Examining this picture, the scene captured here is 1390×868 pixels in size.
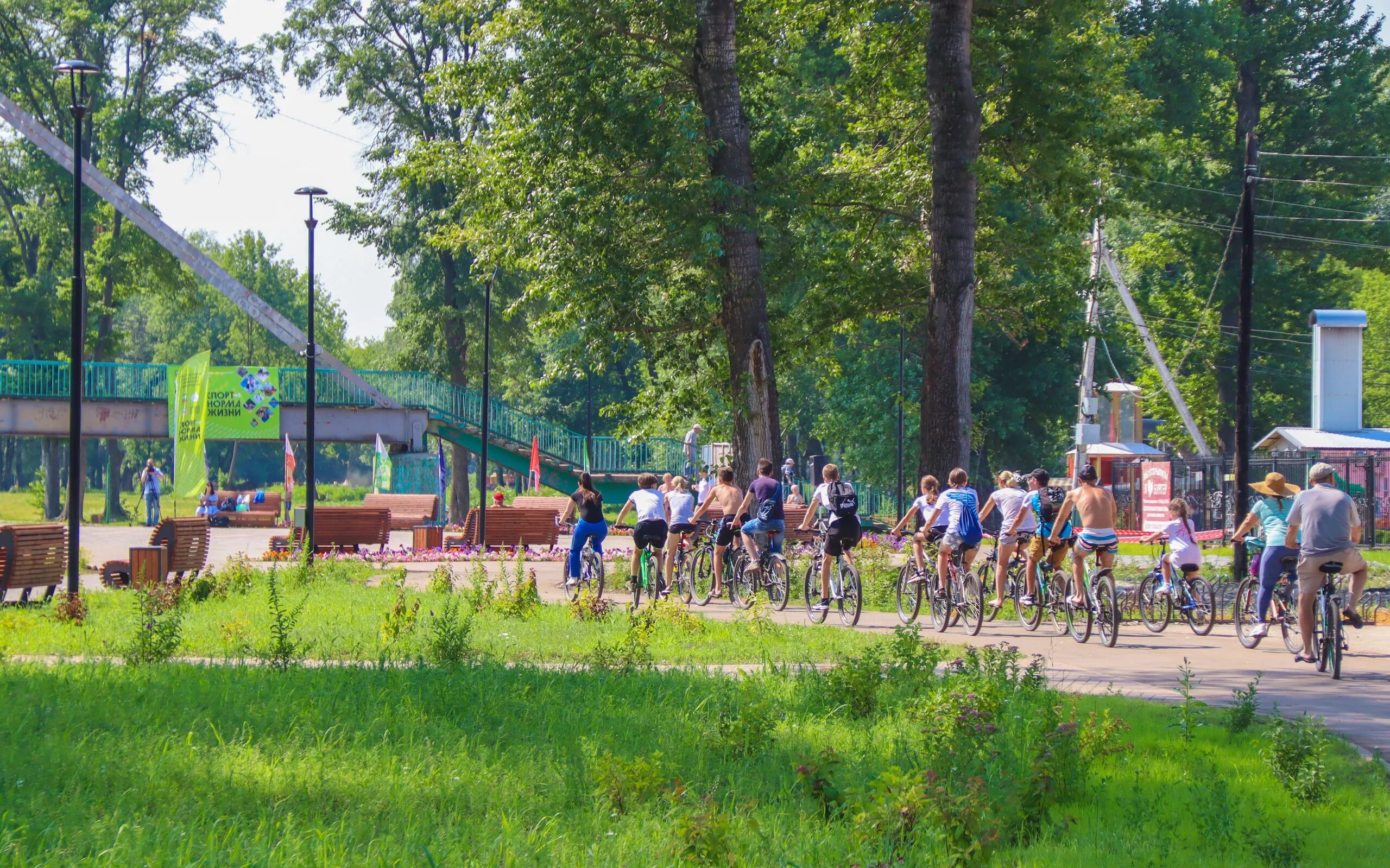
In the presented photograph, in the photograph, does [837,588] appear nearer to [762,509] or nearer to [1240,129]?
[762,509]

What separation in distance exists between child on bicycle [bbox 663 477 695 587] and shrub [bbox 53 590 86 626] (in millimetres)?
7427

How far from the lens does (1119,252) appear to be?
5338 cm

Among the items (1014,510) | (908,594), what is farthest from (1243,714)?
(908,594)

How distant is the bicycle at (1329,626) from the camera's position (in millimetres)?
12328

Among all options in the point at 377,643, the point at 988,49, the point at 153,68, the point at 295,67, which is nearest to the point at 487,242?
the point at 988,49

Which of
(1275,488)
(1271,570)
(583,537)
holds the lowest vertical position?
(583,537)

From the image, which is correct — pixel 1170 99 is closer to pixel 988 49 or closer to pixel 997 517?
pixel 997 517

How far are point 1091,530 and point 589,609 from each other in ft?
17.5

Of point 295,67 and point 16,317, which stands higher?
point 295,67

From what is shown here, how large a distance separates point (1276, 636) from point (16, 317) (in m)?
50.1

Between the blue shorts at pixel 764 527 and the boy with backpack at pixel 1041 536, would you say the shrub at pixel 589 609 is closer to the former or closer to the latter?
the blue shorts at pixel 764 527

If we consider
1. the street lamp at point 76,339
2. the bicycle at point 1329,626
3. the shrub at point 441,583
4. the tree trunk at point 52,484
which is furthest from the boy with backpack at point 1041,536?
the tree trunk at point 52,484

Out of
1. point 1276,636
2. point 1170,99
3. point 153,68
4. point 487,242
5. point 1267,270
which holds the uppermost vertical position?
point 153,68

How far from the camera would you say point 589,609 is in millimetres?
15039
